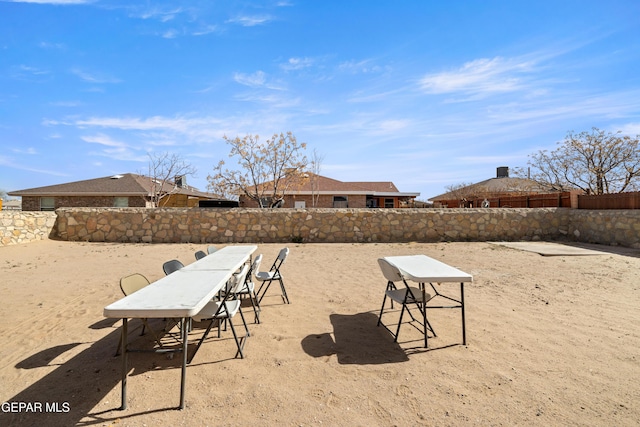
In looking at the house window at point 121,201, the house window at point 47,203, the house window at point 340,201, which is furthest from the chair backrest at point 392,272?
→ the house window at point 47,203

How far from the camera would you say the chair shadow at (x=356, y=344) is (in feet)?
10.5

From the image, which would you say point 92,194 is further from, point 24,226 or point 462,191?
point 462,191

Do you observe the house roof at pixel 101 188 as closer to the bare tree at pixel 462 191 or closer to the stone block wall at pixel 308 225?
the stone block wall at pixel 308 225

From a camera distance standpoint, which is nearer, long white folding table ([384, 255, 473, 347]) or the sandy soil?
the sandy soil

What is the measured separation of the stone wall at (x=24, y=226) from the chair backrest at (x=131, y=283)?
9.41 metres

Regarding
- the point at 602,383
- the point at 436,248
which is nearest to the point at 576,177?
the point at 436,248

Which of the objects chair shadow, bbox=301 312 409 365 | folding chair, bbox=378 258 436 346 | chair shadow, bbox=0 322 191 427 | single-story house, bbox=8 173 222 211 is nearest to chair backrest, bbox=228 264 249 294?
chair shadow, bbox=0 322 191 427

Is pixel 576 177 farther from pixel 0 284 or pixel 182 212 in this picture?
pixel 0 284

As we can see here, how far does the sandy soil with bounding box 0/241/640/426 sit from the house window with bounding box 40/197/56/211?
68.2 ft

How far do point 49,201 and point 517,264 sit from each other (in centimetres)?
2730

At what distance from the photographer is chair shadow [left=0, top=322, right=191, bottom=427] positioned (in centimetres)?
232

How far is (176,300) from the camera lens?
2.45 meters

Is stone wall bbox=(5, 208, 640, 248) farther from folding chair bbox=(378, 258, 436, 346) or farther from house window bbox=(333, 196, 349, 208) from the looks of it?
house window bbox=(333, 196, 349, 208)

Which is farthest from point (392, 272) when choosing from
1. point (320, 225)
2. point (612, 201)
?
point (612, 201)
